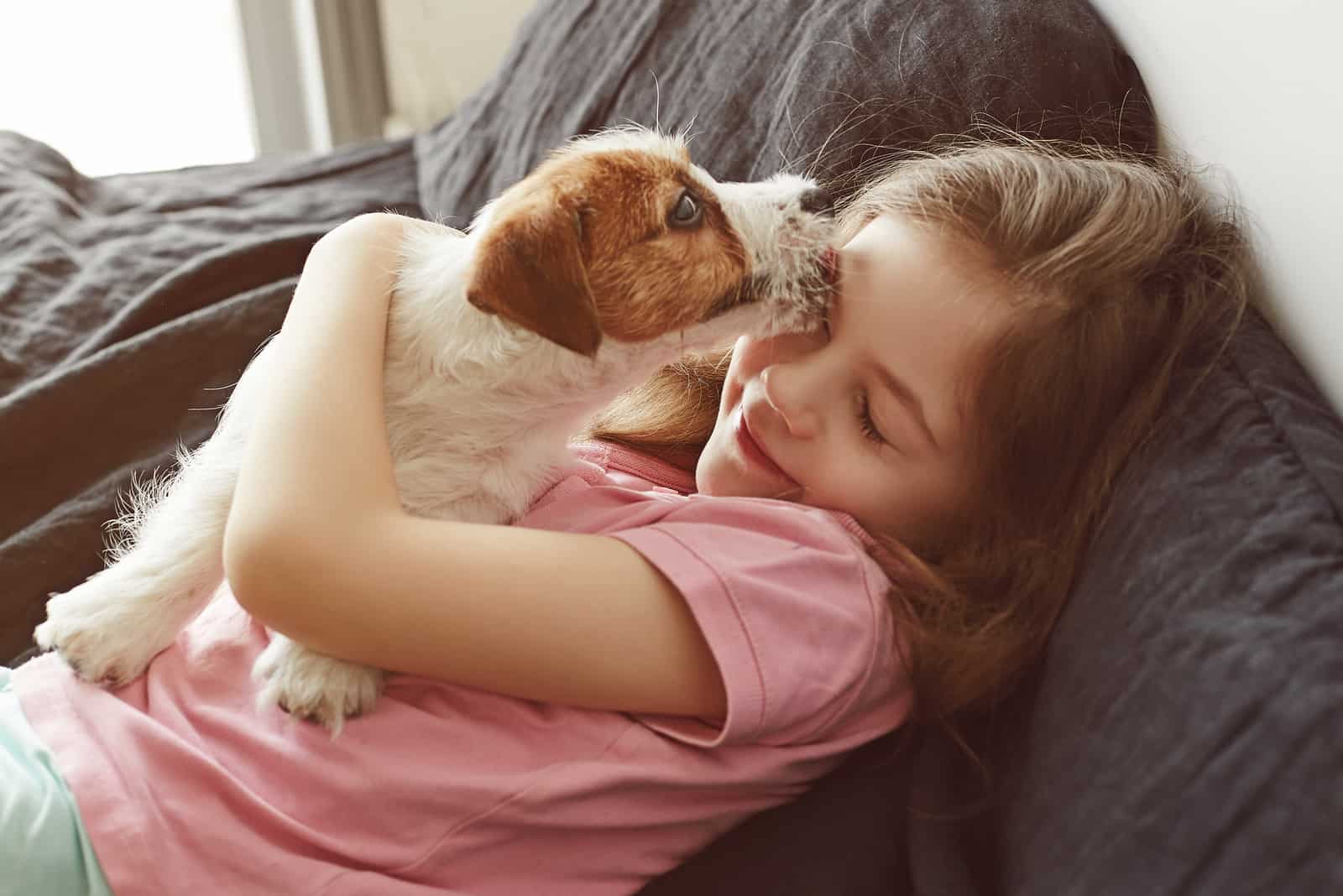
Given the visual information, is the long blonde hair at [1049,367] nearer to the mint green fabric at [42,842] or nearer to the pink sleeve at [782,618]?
the pink sleeve at [782,618]

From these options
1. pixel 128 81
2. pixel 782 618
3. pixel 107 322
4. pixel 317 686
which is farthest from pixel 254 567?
pixel 128 81

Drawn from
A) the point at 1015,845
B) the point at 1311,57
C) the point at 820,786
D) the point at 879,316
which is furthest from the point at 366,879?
the point at 1311,57

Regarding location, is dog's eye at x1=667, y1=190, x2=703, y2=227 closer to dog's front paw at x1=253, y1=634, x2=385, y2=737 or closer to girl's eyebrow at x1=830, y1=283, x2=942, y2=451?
girl's eyebrow at x1=830, y1=283, x2=942, y2=451

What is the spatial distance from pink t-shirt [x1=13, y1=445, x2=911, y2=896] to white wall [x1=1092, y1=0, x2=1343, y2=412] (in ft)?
1.46

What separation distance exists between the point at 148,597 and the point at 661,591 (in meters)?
0.50

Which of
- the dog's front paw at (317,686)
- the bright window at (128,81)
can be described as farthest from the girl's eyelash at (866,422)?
the bright window at (128,81)

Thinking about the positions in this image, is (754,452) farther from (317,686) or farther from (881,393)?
(317,686)

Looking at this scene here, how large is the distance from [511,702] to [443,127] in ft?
5.73

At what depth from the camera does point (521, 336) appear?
3.60ft

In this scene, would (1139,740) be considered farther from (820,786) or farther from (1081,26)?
(1081,26)

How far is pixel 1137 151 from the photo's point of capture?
4.32ft

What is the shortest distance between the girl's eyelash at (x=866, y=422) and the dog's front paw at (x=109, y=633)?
709 mm

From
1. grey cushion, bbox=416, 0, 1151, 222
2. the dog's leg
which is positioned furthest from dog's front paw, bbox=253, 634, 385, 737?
grey cushion, bbox=416, 0, 1151, 222

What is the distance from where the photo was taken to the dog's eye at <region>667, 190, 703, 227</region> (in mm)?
1143
